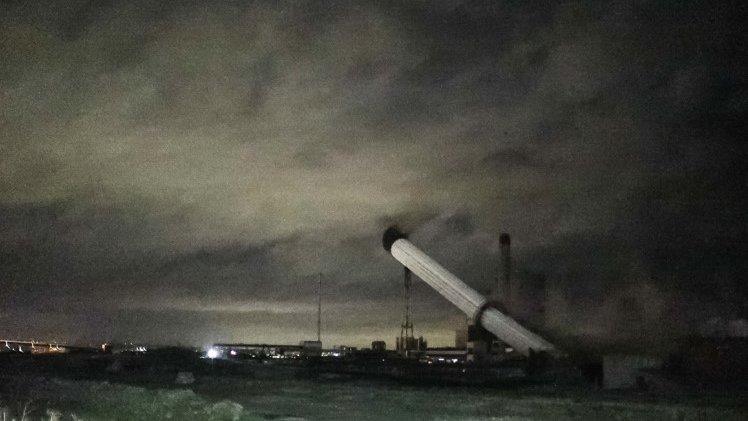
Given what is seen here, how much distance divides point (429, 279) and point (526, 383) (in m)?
44.7

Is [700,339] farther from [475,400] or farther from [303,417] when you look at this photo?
[303,417]

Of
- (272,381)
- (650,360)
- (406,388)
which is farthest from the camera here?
(650,360)

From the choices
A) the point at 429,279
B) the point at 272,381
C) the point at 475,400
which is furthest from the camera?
the point at 429,279

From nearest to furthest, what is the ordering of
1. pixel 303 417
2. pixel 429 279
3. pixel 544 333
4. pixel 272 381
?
pixel 303 417, pixel 272 381, pixel 544 333, pixel 429 279

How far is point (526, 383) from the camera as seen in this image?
172 feet

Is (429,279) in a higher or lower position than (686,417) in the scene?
higher

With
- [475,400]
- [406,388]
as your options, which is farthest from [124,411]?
[406,388]

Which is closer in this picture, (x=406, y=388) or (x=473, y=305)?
(x=406, y=388)

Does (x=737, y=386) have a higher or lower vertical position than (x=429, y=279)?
lower

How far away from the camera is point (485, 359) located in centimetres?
9556

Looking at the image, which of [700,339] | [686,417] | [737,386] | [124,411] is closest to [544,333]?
[700,339]

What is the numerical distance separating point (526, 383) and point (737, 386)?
1335 cm

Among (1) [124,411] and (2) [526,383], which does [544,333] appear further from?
(1) [124,411]

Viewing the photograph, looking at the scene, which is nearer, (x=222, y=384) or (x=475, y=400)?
(x=475, y=400)
